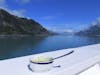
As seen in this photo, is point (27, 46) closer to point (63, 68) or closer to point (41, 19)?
point (41, 19)

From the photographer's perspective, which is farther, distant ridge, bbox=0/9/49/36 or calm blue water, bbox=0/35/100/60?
calm blue water, bbox=0/35/100/60

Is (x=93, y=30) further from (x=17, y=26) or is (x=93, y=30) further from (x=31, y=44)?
(x=17, y=26)

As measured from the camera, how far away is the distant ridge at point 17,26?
179 cm

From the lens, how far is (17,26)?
6.24 feet

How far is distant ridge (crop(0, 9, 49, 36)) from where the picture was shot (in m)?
1.79

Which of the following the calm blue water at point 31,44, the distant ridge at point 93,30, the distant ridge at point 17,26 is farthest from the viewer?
the distant ridge at point 93,30

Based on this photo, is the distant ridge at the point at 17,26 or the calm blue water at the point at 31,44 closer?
the distant ridge at the point at 17,26

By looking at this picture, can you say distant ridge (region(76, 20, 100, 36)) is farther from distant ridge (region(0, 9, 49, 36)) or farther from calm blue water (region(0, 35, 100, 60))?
distant ridge (region(0, 9, 49, 36))

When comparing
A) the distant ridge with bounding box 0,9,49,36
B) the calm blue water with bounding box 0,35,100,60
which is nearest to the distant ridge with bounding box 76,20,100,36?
the calm blue water with bounding box 0,35,100,60

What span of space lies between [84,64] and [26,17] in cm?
129

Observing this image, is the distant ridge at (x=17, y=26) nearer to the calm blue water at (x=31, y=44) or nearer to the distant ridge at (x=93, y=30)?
the calm blue water at (x=31, y=44)

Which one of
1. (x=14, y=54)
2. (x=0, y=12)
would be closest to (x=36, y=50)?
(x=14, y=54)

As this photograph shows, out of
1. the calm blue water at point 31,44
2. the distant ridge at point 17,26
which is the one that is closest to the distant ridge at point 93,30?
the calm blue water at point 31,44

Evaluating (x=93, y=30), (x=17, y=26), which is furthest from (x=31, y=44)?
(x=93, y=30)
